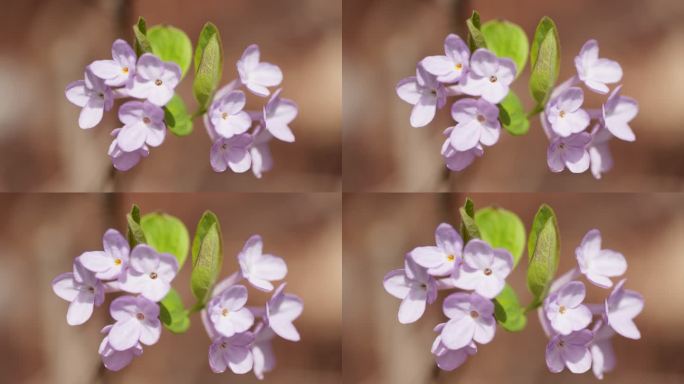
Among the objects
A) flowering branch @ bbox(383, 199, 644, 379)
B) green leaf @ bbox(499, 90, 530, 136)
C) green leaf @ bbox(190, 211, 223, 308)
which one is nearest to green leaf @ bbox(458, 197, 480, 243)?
flowering branch @ bbox(383, 199, 644, 379)

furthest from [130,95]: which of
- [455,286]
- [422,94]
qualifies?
[455,286]

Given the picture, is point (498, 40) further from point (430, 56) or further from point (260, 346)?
point (260, 346)

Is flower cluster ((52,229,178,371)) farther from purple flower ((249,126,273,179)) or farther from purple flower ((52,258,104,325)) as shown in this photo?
purple flower ((249,126,273,179))

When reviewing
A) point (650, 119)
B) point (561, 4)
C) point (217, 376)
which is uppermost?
point (561, 4)

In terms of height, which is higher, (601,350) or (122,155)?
(122,155)

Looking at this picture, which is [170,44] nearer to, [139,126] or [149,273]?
[139,126]

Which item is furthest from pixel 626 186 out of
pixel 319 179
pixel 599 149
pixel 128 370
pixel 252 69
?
pixel 128 370
